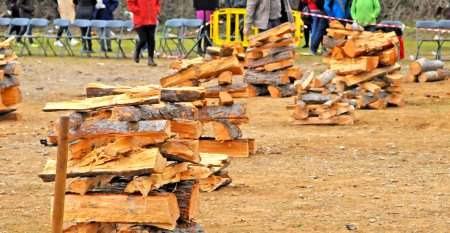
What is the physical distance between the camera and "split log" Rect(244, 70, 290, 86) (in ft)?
63.7

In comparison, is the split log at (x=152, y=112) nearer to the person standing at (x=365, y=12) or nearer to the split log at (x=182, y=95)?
the split log at (x=182, y=95)

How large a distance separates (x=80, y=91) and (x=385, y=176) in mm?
10458

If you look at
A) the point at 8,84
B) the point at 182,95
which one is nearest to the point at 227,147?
the point at 182,95

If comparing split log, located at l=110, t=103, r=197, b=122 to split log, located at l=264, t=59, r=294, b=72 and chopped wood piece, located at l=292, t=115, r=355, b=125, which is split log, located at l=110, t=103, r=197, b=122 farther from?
split log, located at l=264, t=59, r=294, b=72

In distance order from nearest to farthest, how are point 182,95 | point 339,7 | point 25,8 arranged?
point 182,95, point 339,7, point 25,8

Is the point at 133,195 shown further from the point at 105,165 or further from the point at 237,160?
the point at 237,160

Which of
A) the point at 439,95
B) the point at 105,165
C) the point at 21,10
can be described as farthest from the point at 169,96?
the point at 21,10

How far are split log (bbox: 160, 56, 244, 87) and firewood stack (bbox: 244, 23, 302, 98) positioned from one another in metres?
5.91

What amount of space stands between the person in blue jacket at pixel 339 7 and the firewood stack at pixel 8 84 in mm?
12517

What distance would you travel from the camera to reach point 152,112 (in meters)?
7.80

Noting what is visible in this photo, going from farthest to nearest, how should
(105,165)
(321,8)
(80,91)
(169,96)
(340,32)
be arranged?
(321,8) < (80,91) < (340,32) < (169,96) < (105,165)

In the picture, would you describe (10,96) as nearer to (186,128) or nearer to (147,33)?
(186,128)

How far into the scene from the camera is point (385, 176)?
1127cm

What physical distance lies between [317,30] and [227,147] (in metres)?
16.2
